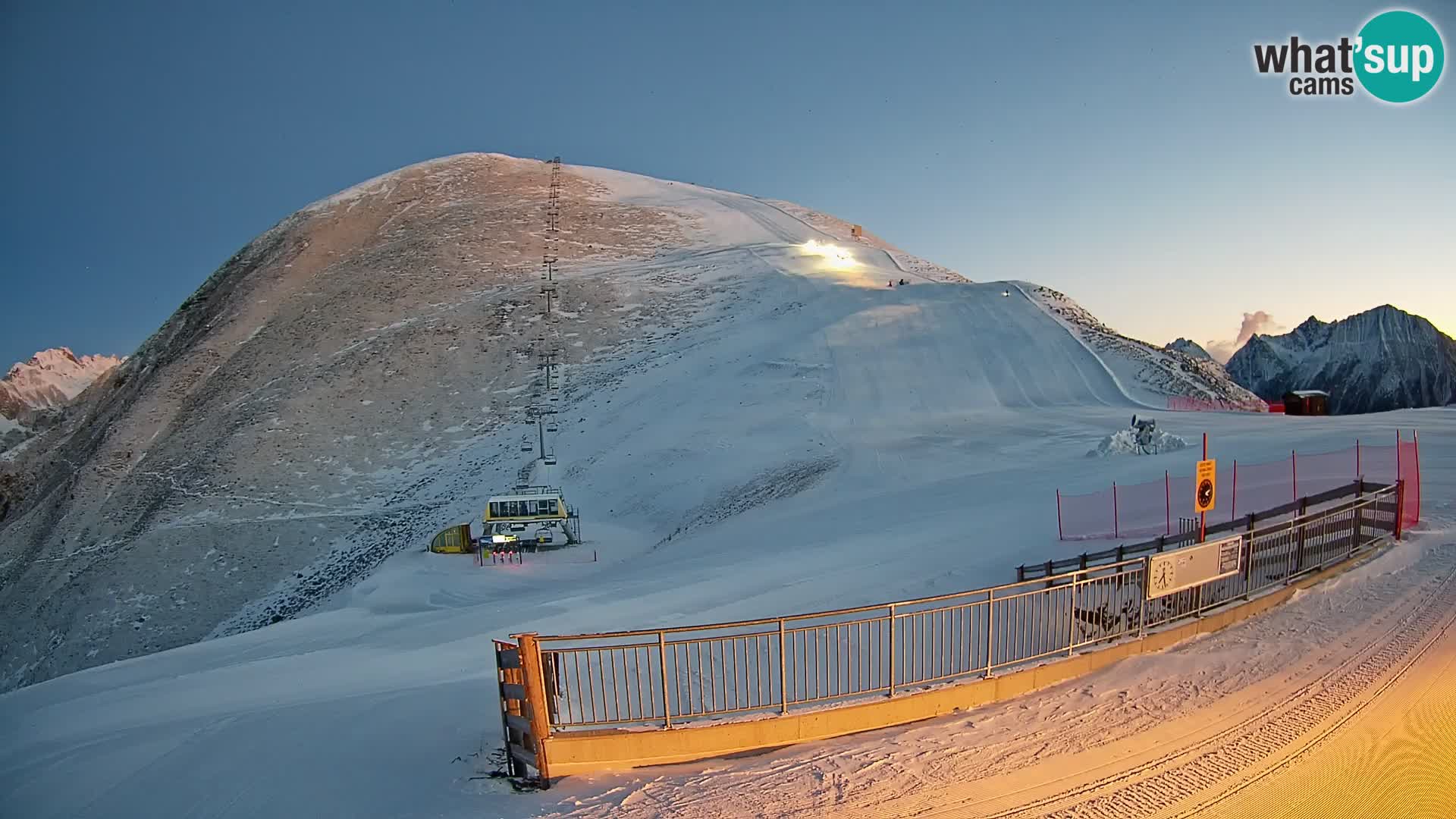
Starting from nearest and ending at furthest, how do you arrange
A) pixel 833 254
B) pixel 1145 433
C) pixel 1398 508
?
pixel 1398 508
pixel 1145 433
pixel 833 254

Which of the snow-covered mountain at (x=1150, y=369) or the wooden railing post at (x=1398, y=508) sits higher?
the snow-covered mountain at (x=1150, y=369)

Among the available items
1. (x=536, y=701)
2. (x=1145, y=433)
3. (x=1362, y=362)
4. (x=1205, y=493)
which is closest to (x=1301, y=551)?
(x=1205, y=493)

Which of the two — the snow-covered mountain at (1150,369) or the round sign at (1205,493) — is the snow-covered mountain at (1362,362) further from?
the round sign at (1205,493)

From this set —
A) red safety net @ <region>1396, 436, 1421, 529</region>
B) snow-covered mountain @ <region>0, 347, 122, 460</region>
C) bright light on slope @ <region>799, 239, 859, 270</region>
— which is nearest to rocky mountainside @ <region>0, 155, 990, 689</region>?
bright light on slope @ <region>799, 239, 859, 270</region>

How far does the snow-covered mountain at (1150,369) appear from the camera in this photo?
38594mm

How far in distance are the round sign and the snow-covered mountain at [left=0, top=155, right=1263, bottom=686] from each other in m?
5.94

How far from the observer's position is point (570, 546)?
2627 centimetres

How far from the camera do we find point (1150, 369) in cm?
4091

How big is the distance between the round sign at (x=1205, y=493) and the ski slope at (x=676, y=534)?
4.35m

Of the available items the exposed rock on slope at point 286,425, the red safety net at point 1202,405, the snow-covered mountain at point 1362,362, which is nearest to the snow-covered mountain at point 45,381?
the exposed rock on slope at point 286,425

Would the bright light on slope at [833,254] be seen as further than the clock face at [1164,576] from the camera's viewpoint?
Yes

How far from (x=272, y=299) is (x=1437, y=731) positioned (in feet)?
238

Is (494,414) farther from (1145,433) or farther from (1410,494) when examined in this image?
(1410,494)

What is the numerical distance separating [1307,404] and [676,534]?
1275 inches
